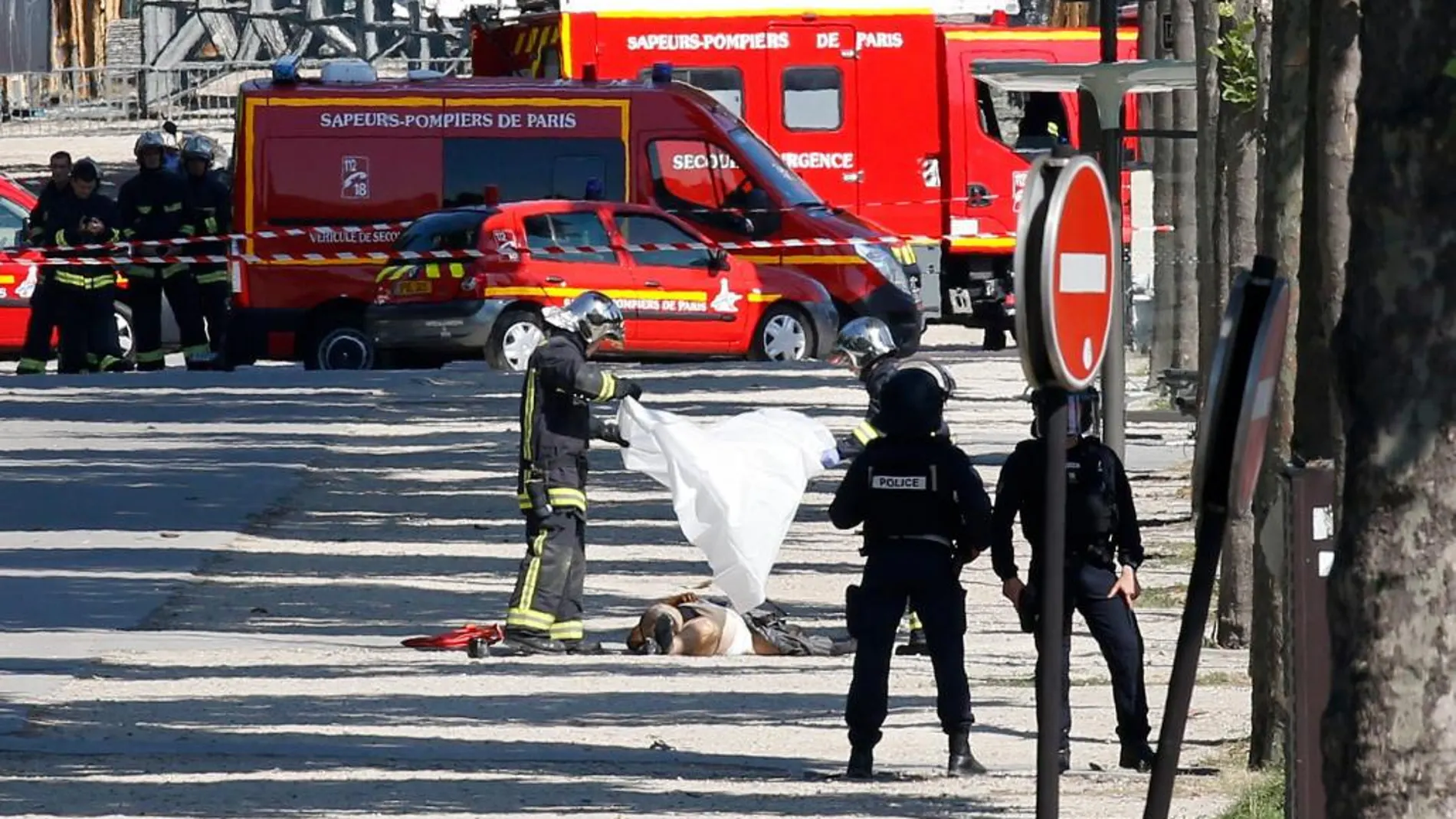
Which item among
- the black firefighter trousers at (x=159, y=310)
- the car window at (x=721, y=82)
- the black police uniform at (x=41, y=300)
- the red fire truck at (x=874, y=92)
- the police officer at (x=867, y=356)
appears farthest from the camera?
the car window at (x=721, y=82)

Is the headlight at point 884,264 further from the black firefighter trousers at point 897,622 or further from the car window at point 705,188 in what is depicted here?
the black firefighter trousers at point 897,622

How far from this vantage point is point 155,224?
2628 centimetres

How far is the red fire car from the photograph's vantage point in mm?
26062

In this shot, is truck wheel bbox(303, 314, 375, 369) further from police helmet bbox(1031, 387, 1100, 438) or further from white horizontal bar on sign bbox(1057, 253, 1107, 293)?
white horizontal bar on sign bbox(1057, 253, 1107, 293)

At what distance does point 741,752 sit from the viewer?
1092 centimetres

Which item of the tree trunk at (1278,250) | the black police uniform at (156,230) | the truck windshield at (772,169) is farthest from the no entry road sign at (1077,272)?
the truck windshield at (772,169)

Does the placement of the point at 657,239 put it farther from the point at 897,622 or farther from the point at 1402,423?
the point at 1402,423

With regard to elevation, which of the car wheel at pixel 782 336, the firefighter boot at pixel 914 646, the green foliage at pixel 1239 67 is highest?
the green foliage at pixel 1239 67

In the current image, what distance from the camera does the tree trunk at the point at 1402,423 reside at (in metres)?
5.16

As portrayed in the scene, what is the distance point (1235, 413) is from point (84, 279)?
20.4 m

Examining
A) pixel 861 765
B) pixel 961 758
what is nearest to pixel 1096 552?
pixel 961 758

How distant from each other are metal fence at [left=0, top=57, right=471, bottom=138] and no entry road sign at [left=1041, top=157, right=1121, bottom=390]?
4781 cm

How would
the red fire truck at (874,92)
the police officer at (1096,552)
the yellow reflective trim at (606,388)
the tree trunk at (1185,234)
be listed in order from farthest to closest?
the red fire truck at (874,92) → the tree trunk at (1185,234) → the yellow reflective trim at (606,388) → the police officer at (1096,552)

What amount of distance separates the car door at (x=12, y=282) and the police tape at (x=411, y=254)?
0.37 ft
